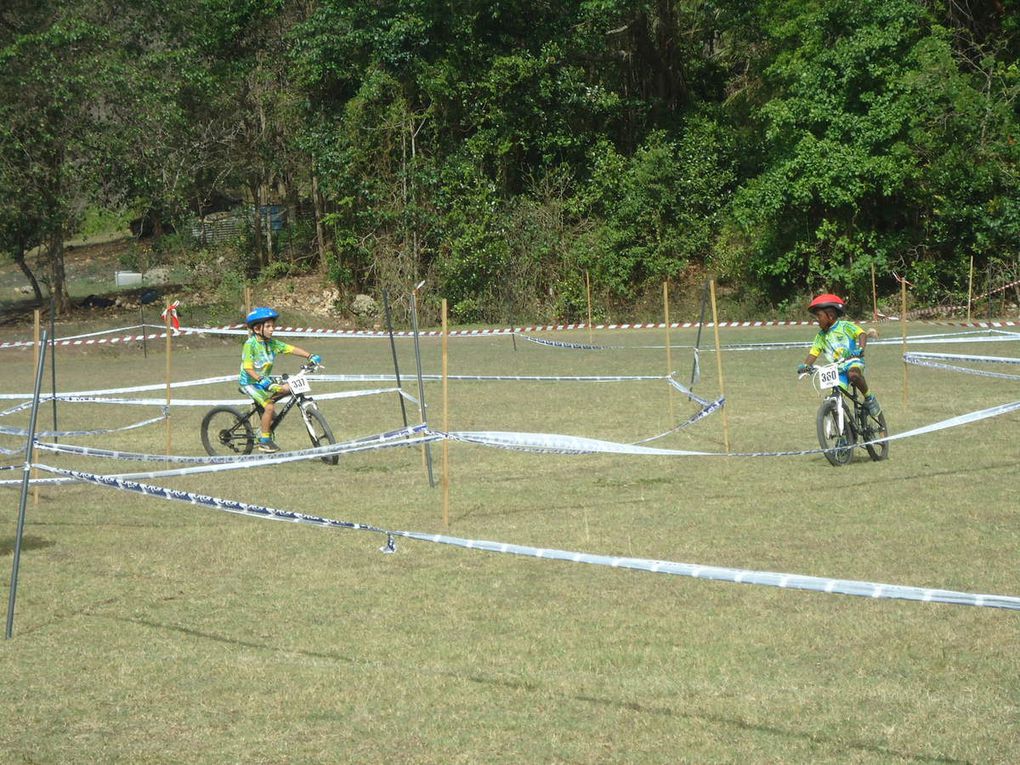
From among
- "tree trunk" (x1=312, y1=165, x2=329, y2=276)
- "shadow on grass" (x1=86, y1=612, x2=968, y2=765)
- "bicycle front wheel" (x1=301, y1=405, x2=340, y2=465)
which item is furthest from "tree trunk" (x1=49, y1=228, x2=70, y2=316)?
"shadow on grass" (x1=86, y1=612, x2=968, y2=765)

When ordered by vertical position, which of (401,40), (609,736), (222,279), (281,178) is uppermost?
(401,40)

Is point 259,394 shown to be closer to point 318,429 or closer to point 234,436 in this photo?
point 234,436

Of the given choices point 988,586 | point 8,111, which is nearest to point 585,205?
point 8,111

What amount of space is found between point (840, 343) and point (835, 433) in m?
0.86

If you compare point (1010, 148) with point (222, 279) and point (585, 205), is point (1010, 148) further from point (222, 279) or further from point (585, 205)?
point (222, 279)

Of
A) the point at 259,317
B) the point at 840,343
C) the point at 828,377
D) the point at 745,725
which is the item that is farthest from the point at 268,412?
the point at 745,725

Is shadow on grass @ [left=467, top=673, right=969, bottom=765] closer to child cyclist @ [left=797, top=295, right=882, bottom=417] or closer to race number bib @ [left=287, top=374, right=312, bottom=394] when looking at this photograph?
child cyclist @ [left=797, top=295, right=882, bottom=417]

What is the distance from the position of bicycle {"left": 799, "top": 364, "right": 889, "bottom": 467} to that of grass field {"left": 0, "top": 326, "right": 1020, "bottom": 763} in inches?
10.0

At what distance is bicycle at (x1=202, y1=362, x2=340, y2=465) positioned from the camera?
13125 millimetres

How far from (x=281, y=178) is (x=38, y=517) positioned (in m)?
35.7

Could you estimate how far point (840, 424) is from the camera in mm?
12070

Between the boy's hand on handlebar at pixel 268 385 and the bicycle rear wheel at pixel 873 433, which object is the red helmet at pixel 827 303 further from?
the boy's hand on handlebar at pixel 268 385

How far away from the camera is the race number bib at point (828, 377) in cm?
1184

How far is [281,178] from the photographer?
45219 mm
